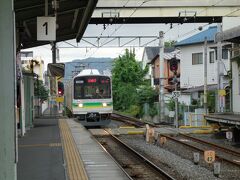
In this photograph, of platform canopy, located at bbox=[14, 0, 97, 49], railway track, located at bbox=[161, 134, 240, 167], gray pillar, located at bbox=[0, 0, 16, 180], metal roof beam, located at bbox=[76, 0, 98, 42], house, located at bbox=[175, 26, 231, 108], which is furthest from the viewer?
house, located at bbox=[175, 26, 231, 108]

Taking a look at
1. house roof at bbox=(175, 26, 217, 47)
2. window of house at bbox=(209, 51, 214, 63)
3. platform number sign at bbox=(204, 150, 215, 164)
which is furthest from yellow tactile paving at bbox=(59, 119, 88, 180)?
house roof at bbox=(175, 26, 217, 47)

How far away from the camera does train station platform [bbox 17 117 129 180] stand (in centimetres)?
972

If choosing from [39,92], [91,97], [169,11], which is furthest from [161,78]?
[39,92]

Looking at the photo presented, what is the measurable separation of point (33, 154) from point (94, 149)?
229 centimetres

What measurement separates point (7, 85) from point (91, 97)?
21147 mm

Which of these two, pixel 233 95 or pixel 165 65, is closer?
pixel 233 95

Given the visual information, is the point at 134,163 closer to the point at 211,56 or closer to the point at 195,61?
the point at 211,56

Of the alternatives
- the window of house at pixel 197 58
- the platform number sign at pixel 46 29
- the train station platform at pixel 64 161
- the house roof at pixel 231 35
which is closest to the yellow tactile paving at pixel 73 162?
the train station platform at pixel 64 161

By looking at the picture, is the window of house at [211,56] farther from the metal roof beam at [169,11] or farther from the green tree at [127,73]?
the metal roof beam at [169,11]

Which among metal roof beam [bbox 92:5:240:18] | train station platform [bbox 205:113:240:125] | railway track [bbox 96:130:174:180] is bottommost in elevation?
railway track [bbox 96:130:174:180]

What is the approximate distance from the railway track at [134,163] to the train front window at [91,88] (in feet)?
17.7

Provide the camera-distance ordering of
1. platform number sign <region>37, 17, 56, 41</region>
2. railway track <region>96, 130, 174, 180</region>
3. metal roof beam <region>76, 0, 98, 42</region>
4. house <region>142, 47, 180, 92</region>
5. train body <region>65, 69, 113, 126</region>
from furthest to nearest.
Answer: house <region>142, 47, 180, 92</region> < train body <region>65, 69, 113, 126</region> < metal roof beam <region>76, 0, 98, 42</region> < platform number sign <region>37, 17, 56, 41</region> < railway track <region>96, 130, 174, 180</region>

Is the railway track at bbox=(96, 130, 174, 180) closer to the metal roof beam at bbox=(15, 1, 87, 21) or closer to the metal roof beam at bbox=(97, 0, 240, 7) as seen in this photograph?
the metal roof beam at bbox=(15, 1, 87, 21)

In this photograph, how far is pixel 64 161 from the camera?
1150 centimetres
